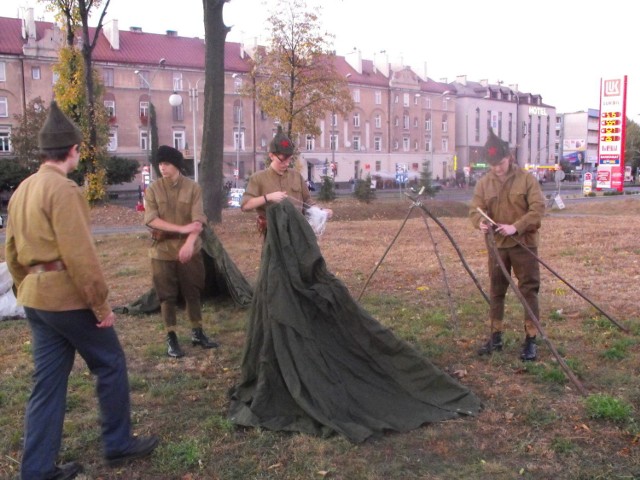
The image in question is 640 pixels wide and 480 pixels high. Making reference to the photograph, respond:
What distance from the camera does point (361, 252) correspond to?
13.6 meters

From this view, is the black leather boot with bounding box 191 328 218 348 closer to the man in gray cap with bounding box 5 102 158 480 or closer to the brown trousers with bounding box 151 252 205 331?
the brown trousers with bounding box 151 252 205 331

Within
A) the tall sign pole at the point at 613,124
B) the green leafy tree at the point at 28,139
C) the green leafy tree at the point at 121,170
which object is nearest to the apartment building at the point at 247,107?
the green leafy tree at the point at 121,170

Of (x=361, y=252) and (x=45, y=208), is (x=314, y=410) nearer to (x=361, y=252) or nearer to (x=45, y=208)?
(x=45, y=208)

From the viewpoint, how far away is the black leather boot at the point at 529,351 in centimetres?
596

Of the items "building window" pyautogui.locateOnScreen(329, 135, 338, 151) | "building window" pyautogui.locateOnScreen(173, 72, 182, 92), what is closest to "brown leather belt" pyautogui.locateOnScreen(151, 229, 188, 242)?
"building window" pyautogui.locateOnScreen(173, 72, 182, 92)

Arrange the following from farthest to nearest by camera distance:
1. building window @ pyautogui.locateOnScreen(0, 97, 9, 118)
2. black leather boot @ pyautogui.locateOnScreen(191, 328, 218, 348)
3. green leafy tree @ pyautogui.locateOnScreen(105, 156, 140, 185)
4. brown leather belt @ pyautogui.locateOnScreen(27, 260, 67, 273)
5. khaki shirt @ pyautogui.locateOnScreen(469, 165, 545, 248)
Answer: building window @ pyautogui.locateOnScreen(0, 97, 9, 118) < green leafy tree @ pyautogui.locateOnScreen(105, 156, 140, 185) < black leather boot @ pyautogui.locateOnScreen(191, 328, 218, 348) < khaki shirt @ pyautogui.locateOnScreen(469, 165, 545, 248) < brown leather belt @ pyautogui.locateOnScreen(27, 260, 67, 273)

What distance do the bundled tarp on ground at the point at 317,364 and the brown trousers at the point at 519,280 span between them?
145 cm

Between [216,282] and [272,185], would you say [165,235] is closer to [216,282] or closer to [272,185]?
[272,185]

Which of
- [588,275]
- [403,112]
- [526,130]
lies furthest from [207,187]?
[526,130]

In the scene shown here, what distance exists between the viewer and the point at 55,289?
373cm

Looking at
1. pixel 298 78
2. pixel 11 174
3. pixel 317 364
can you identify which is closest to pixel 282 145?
pixel 317 364

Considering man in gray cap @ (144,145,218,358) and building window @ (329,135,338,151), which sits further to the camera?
building window @ (329,135,338,151)

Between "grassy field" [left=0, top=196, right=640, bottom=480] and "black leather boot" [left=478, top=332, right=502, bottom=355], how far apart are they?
11 centimetres

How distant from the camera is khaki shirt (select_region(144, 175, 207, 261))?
20.4 feet
